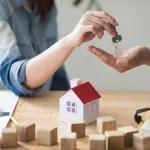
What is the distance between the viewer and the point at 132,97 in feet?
4.00

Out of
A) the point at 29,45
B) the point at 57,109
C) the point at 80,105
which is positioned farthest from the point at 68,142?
the point at 29,45

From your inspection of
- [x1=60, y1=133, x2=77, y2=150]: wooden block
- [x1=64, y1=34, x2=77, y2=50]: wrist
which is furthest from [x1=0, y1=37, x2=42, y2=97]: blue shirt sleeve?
[x1=60, y1=133, x2=77, y2=150]: wooden block

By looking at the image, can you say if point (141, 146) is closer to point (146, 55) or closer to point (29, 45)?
point (146, 55)

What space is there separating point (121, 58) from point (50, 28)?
0.46 meters

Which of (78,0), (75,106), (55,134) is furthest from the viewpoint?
(78,0)

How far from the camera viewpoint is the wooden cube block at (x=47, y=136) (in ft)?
2.88

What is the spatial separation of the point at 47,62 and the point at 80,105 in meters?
0.25

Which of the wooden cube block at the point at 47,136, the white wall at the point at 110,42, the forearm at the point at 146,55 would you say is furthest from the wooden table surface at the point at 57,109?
the white wall at the point at 110,42

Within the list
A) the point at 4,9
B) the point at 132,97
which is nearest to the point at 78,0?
the point at 4,9

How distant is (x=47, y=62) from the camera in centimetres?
119

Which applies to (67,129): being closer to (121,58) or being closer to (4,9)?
(121,58)

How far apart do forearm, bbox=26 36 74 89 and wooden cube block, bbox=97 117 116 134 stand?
0.29 meters

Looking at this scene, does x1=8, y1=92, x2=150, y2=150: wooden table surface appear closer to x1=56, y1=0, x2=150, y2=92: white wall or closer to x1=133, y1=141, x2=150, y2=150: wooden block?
x1=133, y1=141, x2=150, y2=150: wooden block

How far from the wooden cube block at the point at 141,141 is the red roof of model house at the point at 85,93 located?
0.61 ft
